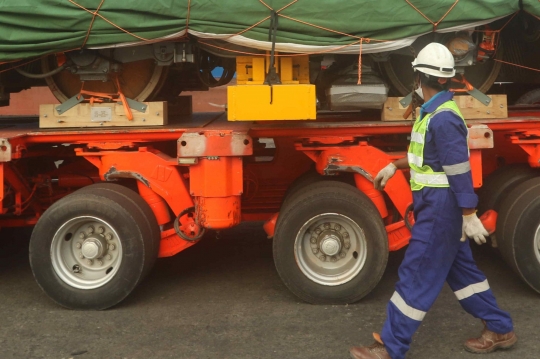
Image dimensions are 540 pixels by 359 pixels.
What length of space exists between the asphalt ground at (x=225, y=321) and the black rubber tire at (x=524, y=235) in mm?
262

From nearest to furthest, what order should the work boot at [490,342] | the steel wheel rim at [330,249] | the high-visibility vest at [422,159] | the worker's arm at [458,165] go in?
the worker's arm at [458,165], the high-visibility vest at [422,159], the work boot at [490,342], the steel wheel rim at [330,249]

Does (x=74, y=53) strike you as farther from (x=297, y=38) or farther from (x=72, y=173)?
(x=297, y=38)

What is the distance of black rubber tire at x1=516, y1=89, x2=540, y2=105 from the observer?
26.6 feet

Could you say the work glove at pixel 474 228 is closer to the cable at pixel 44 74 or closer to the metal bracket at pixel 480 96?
the metal bracket at pixel 480 96

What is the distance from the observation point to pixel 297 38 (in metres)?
5.64

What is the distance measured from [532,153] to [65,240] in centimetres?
374

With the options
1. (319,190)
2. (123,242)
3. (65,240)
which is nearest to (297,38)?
(319,190)

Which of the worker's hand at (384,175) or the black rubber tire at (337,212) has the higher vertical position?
the worker's hand at (384,175)

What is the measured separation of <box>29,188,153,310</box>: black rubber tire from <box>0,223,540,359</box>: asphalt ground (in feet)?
0.43

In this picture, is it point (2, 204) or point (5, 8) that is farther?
point (2, 204)

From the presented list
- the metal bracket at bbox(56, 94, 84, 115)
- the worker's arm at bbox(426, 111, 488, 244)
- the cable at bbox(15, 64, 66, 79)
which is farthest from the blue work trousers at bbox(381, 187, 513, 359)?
the cable at bbox(15, 64, 66, 79)

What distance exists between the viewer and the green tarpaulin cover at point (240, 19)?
5.59 metres

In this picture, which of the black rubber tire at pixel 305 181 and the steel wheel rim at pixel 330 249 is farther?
the black rubber tire at pixel 305 181

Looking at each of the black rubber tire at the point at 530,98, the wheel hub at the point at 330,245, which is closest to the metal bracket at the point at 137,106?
the wheel hub at the point at 330,245
